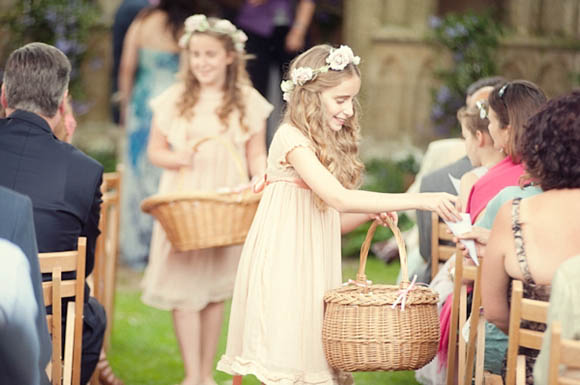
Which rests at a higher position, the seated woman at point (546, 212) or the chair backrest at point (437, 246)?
the seated woman at point (546, 212)

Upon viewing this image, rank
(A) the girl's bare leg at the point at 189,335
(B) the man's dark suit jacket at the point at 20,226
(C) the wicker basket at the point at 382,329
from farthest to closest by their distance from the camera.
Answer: (A) the girl's bare leg at the point at 189,335, (C) the wicker basket at the point at 382,329, (B) the man's dark suit jacket at the point at 20,226

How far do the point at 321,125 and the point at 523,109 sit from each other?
83cm

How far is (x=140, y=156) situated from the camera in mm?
8398

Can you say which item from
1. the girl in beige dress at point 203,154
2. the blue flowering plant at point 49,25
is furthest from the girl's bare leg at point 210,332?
the blue flowering plant at point 49,25

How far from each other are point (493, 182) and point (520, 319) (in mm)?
1124

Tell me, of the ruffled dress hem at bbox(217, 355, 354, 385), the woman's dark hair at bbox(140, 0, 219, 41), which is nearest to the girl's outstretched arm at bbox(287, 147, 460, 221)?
the ruffled dress hem at bbox(217, 355, 354, 385)

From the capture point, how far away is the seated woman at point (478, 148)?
454 centimetres

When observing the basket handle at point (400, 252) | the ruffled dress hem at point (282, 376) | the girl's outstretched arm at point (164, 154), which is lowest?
the ruffled dress hem at point (282, 376)

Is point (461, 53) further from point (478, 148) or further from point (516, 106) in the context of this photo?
point (516, 106)

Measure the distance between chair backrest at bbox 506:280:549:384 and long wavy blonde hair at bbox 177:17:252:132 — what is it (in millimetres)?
2415

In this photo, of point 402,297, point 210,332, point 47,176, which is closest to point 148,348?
point 210,332

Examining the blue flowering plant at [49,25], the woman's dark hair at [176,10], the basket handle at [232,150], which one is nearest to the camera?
the basket handle at [232,150]

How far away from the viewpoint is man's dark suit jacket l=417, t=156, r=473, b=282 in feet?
16.5

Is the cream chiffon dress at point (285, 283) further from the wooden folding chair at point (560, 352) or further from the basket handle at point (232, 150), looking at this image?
the wooden folding chair at point (560, 352)
